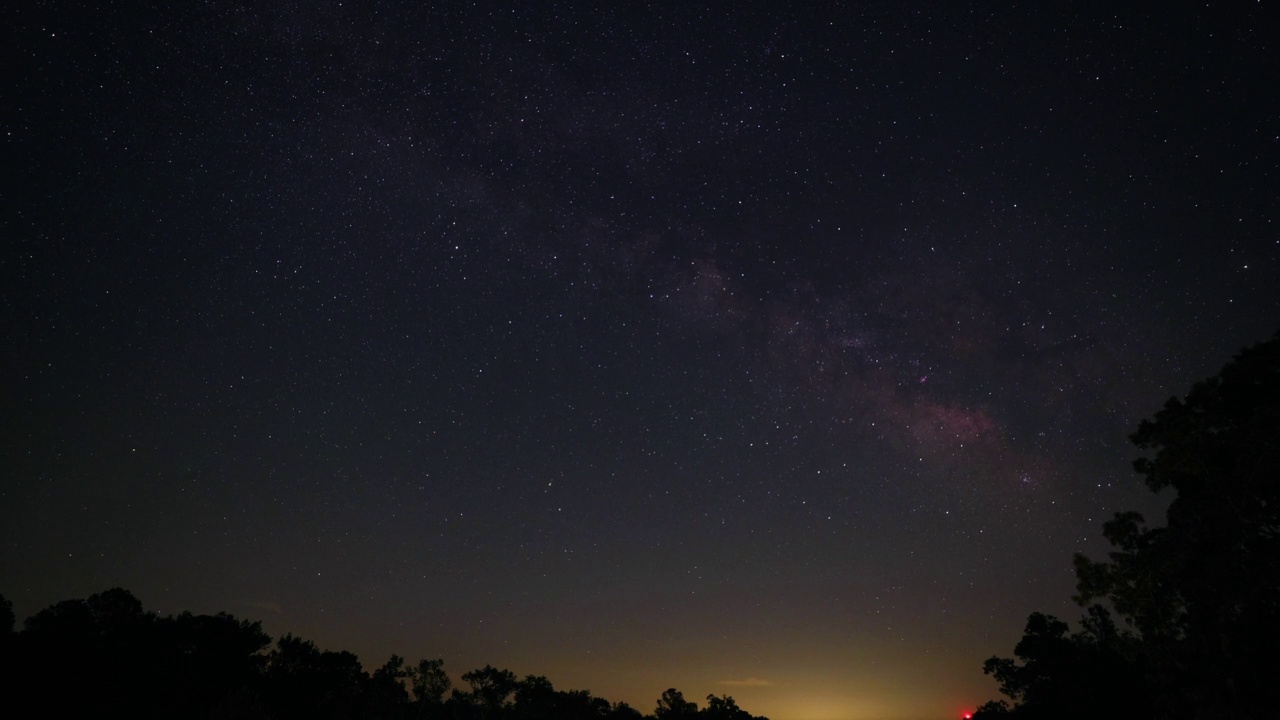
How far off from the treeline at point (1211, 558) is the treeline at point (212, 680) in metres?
20.6

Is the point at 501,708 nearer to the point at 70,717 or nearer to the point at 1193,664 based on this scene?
the point at 70,717

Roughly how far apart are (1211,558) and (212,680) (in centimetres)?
4734

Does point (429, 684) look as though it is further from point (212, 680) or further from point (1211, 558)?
point (1211, 558)

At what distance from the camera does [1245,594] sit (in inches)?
572

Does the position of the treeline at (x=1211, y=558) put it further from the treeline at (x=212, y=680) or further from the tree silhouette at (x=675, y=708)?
the tree silhouette at (x=675, y=708)

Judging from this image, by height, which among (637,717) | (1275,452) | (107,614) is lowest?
(637,717)

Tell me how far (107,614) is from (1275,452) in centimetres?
5481

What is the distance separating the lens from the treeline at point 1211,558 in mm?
14352

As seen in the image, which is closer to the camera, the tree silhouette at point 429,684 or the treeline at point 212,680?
the treeline at point 212,680

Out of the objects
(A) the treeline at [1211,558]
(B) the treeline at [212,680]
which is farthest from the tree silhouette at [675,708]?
(A) the treeline at [1211,558]

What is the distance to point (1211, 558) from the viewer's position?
50.6 ft

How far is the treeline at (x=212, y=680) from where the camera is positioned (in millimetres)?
15109

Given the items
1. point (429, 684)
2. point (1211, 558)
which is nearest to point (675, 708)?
point (429, 684)

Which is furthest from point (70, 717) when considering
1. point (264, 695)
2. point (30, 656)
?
point (264, 695)
